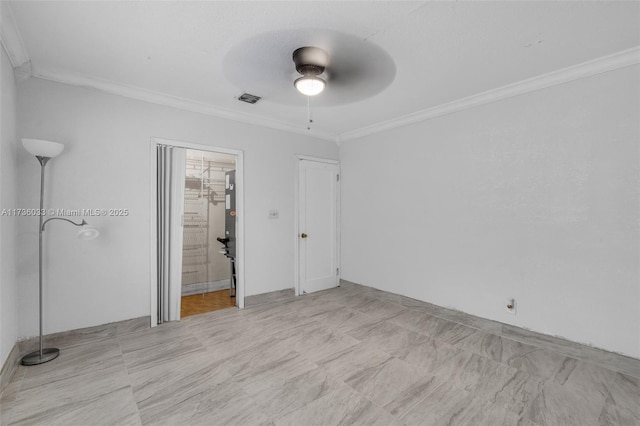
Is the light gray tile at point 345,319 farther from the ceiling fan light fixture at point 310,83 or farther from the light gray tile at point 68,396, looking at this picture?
the ceiling fan light fixture at point 310,83

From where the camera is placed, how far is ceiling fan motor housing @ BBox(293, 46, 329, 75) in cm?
240

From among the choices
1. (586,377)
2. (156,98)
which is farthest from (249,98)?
(586,377)

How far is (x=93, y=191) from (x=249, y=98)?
6.61 ft

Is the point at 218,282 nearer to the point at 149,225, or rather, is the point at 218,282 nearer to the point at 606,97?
the point at 149,225

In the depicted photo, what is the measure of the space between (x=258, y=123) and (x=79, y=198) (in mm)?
2391

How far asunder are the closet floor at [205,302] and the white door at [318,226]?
1.25 metres

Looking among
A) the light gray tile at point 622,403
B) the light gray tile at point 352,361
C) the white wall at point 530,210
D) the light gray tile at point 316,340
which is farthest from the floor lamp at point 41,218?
the light gray tile at point 622,403

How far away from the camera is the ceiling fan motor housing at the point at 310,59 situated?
94.5 inches

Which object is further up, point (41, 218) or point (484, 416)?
point (41, 218)

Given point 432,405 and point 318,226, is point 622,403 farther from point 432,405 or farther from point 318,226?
point 318,226

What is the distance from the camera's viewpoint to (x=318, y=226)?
512 cm

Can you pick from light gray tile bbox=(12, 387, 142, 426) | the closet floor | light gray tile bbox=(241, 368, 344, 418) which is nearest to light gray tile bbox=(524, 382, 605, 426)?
light gray tile bbox=(241, 368, 344, 418)

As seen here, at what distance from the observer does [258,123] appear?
4.38m

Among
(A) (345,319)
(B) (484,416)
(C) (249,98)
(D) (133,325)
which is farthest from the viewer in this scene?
(A) (345,319)
